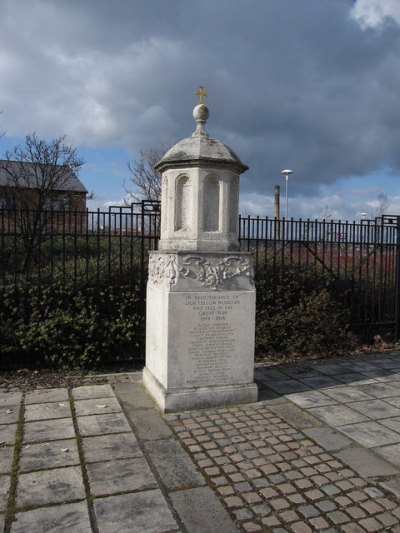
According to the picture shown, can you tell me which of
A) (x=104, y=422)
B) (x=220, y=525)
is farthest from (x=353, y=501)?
(x=104, y=422)

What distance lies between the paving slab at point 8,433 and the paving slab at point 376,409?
3.34 metres

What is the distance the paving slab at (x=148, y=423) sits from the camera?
3932 millimetres

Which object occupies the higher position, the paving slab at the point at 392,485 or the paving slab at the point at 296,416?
the paving slab at the point at 296,416

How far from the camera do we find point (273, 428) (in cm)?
408

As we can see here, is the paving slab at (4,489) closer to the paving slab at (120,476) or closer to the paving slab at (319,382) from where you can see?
the paving slab at (120,476)

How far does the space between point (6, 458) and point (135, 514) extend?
134 centimetres

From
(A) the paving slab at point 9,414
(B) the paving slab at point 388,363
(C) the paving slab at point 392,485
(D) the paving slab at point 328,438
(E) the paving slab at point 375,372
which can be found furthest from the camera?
(B) the paving slab at point 388,363

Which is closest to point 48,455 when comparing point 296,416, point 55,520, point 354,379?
point 55,520

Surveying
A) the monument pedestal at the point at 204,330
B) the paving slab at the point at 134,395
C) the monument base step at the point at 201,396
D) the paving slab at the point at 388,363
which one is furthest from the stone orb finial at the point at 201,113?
the paving slab at the point at 388,363

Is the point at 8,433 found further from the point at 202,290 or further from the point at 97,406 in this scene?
the point at 202,290

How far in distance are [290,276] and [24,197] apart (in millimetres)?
6693

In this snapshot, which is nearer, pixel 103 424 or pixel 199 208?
pixel 103 424

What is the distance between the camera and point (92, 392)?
16.8ft

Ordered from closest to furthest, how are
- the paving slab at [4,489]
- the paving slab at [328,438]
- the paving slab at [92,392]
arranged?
1. the paving slab at [4,489]
2. the paving slab at [328,438]
3. the paving slab at [92,392]
